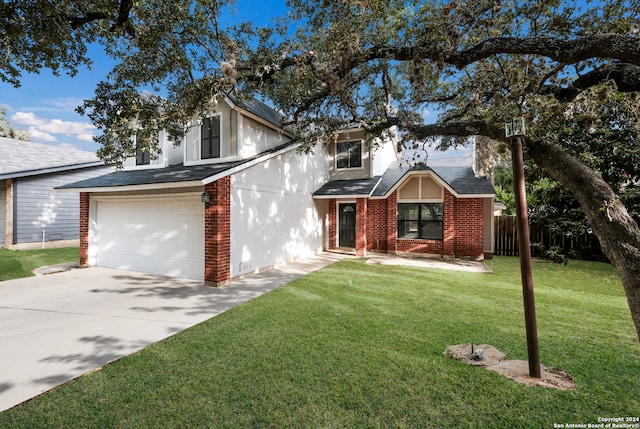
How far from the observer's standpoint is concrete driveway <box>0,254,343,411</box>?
353cm

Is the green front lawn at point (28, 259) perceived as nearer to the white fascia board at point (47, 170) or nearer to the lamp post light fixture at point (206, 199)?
the white fascia board at point (47, 170)

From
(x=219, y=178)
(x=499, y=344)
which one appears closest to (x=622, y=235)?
(x=499, y=344)

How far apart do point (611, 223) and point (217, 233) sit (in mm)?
7059

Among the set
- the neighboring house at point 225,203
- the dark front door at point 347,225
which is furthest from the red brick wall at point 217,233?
the dark front door at point 347,225

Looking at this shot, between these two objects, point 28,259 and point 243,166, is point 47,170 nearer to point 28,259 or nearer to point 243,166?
point 28,259

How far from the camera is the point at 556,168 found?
3424mm

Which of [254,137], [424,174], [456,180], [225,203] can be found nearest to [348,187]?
[424,174]

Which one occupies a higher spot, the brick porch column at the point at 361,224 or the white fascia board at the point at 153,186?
the white fascia board at the point at 153,186

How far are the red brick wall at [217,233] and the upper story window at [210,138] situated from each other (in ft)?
7.33

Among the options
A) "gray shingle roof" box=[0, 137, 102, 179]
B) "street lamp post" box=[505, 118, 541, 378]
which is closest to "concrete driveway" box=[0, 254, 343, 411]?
"street lamp post" box=[505, 118, 541, 378]

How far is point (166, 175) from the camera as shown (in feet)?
27.4

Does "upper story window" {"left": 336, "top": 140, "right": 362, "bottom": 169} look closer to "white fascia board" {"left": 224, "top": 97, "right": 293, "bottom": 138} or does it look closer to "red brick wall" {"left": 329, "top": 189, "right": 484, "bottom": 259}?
"red brick wall" {"left": 329, "top": 189, "right": 484, "bottom": 259}

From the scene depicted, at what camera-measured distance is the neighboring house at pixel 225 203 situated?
7766 millimetres

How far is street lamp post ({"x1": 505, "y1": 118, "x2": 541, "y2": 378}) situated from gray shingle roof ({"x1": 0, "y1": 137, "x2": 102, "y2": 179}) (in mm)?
16837
